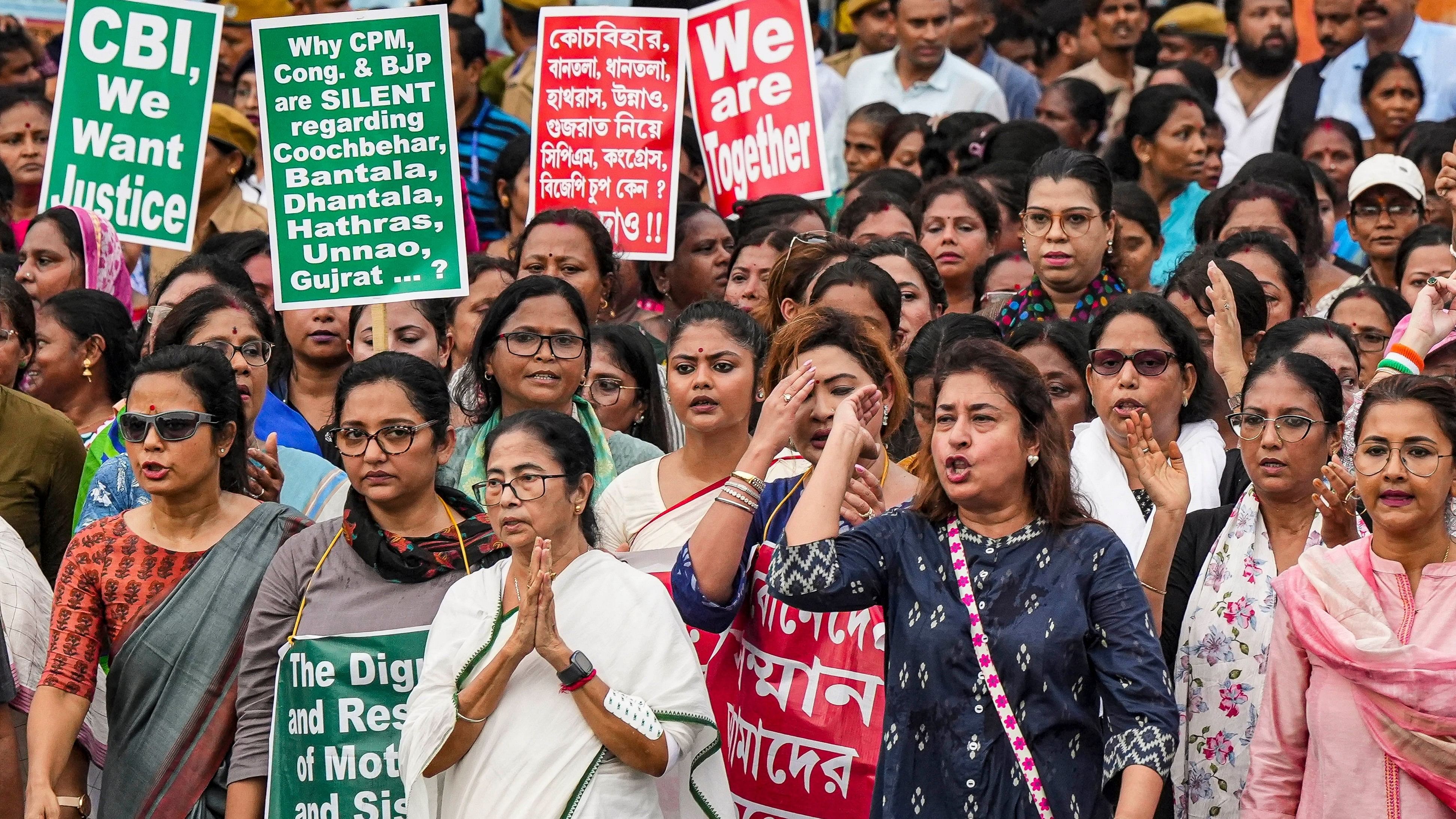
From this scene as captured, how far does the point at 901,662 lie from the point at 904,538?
0.29 meters

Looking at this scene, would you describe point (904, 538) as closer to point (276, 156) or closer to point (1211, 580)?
point (1211, 580)

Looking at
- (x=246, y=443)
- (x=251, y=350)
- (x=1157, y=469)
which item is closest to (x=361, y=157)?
(x=251, y=350)

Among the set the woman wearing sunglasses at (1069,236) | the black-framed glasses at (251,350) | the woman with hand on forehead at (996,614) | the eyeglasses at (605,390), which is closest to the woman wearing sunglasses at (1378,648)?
the woman with hand on forehead at (996,614)

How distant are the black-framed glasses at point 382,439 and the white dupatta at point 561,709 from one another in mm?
583

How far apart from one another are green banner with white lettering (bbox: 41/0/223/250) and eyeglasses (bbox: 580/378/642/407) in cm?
205

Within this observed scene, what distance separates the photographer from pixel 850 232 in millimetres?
8914

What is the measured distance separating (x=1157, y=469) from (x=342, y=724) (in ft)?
7.28

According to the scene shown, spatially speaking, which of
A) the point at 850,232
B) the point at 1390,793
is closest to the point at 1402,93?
the point at 850,232

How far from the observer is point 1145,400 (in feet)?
21.0

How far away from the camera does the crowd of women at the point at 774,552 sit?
15.3 feet

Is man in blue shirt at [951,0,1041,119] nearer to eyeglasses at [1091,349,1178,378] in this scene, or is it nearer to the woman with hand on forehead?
eyeglasses at [1091,349,1178,378]

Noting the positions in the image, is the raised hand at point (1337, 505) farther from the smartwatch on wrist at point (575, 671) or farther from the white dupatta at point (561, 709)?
the smartwatch on wrist at point (575, 671)

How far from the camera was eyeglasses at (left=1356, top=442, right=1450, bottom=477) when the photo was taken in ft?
16.3

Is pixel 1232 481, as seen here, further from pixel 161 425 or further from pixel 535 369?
pixel 161 425
